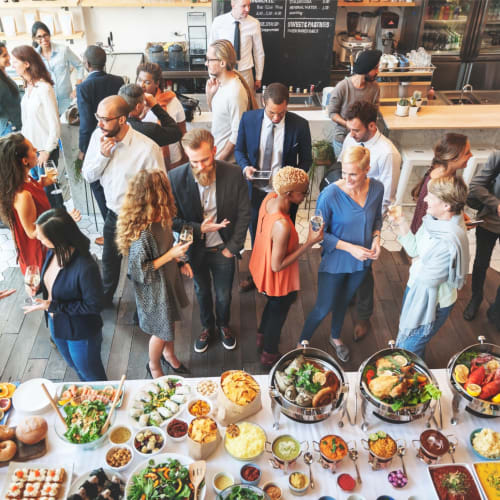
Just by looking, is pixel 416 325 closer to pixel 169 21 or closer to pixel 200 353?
pixel 200 353

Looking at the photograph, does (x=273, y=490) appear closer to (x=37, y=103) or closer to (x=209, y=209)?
(x=209, y=209)

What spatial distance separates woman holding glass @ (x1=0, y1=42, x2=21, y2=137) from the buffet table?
3.07 meters

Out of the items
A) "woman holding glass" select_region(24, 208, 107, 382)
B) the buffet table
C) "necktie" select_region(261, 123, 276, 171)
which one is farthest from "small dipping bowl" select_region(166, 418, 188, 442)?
"necktie" select_region(261, 123, 276, 171)

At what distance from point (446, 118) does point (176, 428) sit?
4.02 metres

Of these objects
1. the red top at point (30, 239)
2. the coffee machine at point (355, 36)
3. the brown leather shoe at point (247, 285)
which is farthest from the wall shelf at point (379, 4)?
the red top at point (30, 239)

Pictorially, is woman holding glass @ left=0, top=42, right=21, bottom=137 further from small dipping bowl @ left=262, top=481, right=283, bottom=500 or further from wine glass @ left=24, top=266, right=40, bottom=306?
small dipping bowl @ left=262, top=481, right=283, bottom=500

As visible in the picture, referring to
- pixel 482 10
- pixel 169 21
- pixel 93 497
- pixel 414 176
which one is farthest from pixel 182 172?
pixel 482 10

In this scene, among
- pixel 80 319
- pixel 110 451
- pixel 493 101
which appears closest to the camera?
pixel 110 451

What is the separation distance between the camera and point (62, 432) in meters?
2.06

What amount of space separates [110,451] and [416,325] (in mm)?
1750

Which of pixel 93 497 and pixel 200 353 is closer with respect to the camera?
pixel 93 497

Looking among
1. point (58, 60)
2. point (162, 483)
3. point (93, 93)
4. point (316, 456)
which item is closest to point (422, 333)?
point (316, 456)

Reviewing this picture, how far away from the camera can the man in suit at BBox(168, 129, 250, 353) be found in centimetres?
279

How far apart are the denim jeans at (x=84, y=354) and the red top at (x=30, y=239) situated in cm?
71
